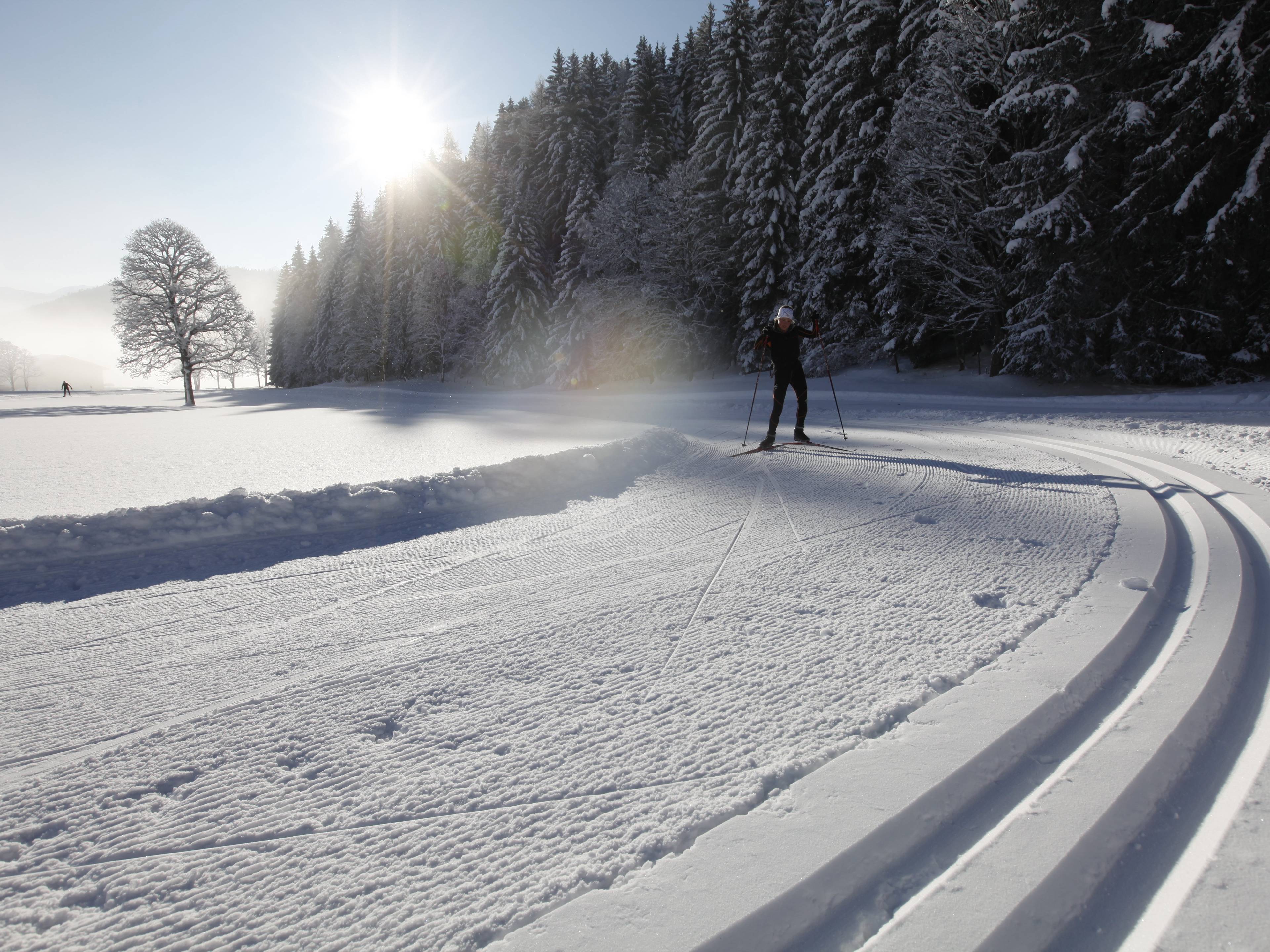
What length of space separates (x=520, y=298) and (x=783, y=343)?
28.8 meters

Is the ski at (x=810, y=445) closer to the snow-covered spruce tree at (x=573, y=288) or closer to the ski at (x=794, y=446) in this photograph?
the ski at (x=794, y=446)

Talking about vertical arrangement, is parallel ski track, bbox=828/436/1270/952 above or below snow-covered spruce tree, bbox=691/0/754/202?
below

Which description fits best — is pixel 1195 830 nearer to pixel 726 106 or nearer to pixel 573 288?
pixel 726 106

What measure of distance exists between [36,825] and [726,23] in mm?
33613

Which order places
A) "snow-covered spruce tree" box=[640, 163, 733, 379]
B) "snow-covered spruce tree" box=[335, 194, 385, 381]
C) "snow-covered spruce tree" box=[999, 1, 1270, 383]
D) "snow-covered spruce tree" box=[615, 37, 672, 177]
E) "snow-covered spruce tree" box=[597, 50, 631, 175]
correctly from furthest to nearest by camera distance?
"snow-covered spruce tree" box=[335, 194, 385, 381], "snow-covered spruce tree" box=[597, 50, 631, 175], "snow-covered spruce tree" box=[615, 37, 672, 177], "snow-covered spruce tree" box=[640, 163, 733, 379], "snow-covered spruce tree" box=[999, 1, 1270, 383]

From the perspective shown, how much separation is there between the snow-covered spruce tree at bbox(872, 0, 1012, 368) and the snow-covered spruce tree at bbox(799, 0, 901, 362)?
154 centimetres

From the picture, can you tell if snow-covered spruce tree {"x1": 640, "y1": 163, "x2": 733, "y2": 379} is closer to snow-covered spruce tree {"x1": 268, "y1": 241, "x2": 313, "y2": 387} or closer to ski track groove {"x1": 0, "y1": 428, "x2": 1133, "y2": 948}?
ski track groove {"x1": 0, "y1": 428, "x2": 1133, "y2": 948}

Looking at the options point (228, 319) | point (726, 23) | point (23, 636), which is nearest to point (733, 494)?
point (23, 636)

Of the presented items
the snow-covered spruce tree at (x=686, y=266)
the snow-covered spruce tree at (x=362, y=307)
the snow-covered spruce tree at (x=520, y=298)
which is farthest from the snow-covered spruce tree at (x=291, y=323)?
the snow-covered spruce tree at (x=686, y=266)

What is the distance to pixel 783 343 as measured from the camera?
297 inches

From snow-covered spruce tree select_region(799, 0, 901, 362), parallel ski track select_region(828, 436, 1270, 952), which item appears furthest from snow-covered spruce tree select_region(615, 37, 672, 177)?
parallel ski track select_region(828, 436, 1270, 952)

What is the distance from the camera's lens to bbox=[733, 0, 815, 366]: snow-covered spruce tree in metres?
24.5

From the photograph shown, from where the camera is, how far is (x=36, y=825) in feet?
5.02

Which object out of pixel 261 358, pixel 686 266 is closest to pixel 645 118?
pixel 686 266
